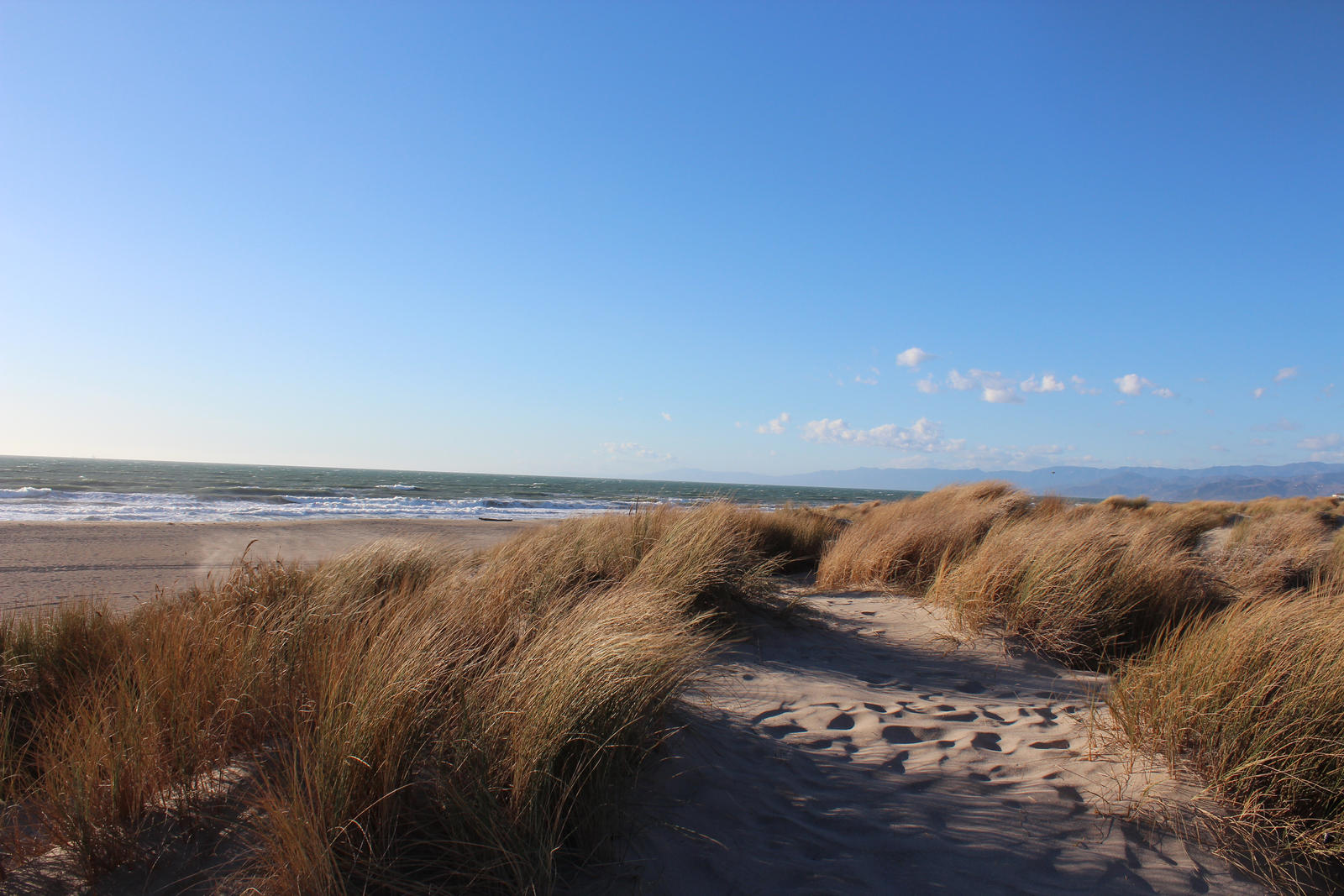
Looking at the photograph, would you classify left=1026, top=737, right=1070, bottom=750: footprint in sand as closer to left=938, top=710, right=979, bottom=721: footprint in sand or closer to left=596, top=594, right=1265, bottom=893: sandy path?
left=596, top=594, right=1265, bottom=893: sandy path

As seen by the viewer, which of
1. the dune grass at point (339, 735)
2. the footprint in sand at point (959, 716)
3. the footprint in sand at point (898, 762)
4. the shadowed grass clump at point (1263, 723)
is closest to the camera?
the dune grass at point (339, 735)

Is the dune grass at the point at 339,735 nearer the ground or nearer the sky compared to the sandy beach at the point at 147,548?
nearer the sky

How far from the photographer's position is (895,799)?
299 cm

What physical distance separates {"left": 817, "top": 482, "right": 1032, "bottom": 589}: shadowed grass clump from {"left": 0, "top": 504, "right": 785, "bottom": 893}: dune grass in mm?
4855

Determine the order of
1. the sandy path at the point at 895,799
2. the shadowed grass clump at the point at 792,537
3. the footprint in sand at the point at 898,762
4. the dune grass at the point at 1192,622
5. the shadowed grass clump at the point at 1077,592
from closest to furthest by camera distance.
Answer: the sandy path at the point at 895,799, the dune grass at the point at 1192,622, the footprint in sand at the point at 898,762, the shadowed grass clump at the point at 1077,592, the shadowed grass clump at the point at 792,537

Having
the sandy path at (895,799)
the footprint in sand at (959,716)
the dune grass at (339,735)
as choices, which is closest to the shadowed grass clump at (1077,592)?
the sandy path at (895,799)

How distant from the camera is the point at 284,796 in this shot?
84.8 inches

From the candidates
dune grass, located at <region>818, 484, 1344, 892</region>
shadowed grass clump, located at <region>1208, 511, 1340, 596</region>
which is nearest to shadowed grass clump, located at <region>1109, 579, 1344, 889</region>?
dune grass, located at <region>818, 484, 1344, 892</region>

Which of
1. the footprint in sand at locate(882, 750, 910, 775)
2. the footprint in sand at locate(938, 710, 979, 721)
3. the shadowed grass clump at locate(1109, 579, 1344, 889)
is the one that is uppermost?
the shadowed grass clump at locate(1109, 579, 1344, 889)

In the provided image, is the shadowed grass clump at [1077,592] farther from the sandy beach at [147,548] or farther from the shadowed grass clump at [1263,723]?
the sandy beach at [147,548]

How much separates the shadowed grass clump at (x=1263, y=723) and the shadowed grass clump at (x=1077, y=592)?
167 centimetres

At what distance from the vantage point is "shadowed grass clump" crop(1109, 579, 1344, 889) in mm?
2570

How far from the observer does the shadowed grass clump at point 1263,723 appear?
257cm

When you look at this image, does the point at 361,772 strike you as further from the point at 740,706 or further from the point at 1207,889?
the point at 1207,889
